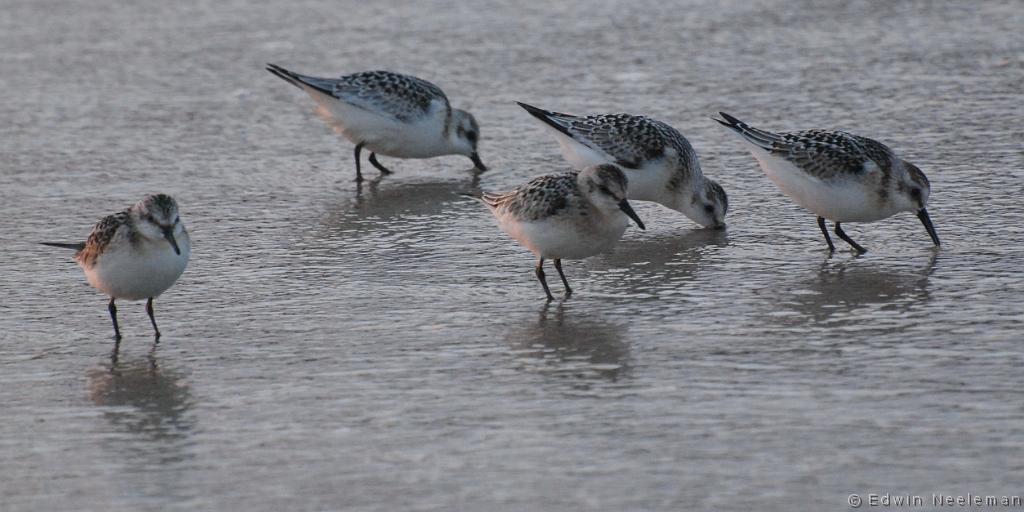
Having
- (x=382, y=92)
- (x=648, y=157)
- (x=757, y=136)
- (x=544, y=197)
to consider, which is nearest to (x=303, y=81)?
(x=382, y=92)

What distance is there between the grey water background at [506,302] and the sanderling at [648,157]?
0.22 m

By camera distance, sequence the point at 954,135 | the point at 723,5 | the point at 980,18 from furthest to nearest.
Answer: the point at 723,5
the point at 980,18
the point at 954,135

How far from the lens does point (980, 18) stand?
14.7m

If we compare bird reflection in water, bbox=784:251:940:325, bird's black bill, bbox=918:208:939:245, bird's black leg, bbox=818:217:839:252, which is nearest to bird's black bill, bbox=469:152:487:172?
bird's black leg, bbox=818:217:839:252

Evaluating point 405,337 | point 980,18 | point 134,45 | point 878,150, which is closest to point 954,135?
point 878,150

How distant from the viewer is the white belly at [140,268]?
7059mm

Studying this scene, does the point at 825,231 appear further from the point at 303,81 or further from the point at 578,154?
the point at 303,81

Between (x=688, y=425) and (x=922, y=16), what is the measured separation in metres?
10.3

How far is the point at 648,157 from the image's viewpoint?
9.74 meters

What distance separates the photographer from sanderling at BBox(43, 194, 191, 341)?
6.99 m

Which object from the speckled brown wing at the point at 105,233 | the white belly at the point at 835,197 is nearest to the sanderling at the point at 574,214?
the white belly at the point at 835,197

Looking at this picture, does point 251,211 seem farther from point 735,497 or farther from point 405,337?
point 735,497

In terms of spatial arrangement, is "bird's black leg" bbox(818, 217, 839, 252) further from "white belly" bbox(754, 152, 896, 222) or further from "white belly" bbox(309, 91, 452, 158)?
"white belly" bbox(309, 91, 452, 158)

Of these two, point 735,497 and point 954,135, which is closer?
point 735,497
